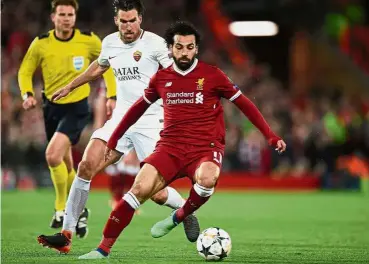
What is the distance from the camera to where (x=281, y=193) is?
64.8 ft

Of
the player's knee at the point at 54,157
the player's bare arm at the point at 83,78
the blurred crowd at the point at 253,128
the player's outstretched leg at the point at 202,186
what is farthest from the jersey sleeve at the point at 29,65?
the blurred crowd at the point at 253,128

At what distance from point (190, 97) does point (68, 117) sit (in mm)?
2626

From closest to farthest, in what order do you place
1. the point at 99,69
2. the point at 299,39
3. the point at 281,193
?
1. the point at 99,69
2. the point at 281,193
3. the point at 299,39

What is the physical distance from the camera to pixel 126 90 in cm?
913

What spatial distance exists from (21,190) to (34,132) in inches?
48.8

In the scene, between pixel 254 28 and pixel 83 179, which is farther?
pixel 254 28

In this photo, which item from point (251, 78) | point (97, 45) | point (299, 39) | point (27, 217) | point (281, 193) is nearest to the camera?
Result: point (97, 45)

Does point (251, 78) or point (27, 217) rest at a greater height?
point (251, 78)

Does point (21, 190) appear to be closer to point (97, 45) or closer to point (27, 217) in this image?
point (27, 217)

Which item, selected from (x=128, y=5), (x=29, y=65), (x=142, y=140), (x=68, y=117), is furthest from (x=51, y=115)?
(x=128, y=5)

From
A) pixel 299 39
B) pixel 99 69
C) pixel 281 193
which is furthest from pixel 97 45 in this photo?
pixel 299 39

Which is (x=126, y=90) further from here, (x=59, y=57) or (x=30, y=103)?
(x=59, y=57)

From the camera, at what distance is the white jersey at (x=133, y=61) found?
905 centimetres

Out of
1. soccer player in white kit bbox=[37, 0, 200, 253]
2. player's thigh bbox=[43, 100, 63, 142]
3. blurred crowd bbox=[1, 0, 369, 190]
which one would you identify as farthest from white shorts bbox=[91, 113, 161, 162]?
blurred crowd bbox=[1, 0, 369, 190]
